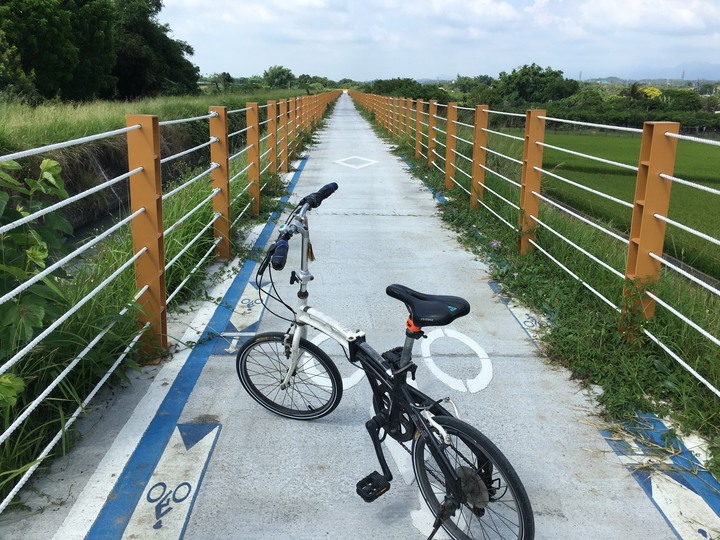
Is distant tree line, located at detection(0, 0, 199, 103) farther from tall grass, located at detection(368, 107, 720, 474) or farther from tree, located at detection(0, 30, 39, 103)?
tall grass, located at detection(368, 107, 720, 474)

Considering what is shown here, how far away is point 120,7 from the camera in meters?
48.0

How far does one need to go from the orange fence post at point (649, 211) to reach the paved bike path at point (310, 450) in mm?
667

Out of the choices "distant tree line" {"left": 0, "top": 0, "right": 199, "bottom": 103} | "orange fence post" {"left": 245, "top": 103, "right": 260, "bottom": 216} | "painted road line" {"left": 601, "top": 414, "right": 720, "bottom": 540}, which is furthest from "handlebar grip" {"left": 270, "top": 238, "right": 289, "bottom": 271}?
"distant tree line" {"left": 0, "top": 0, "right": 199, "bottom": 103}

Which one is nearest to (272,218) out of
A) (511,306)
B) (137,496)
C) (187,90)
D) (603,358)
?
(511,306)

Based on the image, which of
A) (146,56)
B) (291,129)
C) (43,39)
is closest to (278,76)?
(146,56)

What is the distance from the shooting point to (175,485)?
120 inches

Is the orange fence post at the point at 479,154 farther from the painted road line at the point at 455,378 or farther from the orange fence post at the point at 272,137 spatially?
→ the painted road line at the point at 455,378

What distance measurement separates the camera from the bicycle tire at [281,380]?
3.59 metres

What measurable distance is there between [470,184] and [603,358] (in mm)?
5438

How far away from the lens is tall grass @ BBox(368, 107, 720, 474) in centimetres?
370

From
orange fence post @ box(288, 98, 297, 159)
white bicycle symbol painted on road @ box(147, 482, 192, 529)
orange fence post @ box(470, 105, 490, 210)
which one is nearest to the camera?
white bicycle symbol painted on road @ box(147, 482, 192, 529)

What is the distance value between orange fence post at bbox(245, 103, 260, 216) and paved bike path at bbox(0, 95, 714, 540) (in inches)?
126

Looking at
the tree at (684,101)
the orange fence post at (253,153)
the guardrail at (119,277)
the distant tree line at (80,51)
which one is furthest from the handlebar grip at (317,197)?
the tree at (684,101)

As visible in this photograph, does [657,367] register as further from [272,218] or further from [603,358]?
[272,218]
